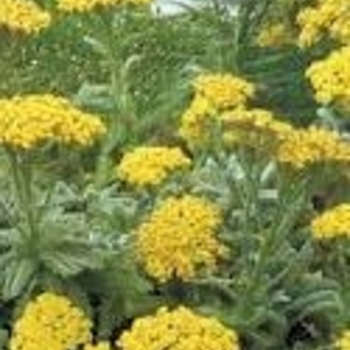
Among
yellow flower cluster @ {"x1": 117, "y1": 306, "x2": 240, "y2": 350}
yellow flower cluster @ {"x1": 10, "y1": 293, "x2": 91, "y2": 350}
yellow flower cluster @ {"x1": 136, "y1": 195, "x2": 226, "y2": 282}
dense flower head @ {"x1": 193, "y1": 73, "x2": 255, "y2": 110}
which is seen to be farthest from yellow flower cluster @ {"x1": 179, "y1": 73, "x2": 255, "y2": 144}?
yellow flower cluster @ {"x1": 117, "y1": 306, "x2": 240, "y2": 350}

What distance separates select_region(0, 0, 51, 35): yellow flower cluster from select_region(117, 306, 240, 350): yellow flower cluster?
1.28 m

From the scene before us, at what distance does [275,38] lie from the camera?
7.59 m

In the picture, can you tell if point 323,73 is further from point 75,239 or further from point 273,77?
point 273,77

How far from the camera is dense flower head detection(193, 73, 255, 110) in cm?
537

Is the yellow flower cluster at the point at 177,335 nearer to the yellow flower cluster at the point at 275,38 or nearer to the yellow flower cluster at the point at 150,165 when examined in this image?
the yellow flower cluster at the point at 150,165

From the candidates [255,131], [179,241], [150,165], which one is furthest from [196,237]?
[150,165]

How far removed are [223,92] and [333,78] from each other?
0.74 meters

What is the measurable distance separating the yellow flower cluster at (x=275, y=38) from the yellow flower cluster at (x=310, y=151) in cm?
286

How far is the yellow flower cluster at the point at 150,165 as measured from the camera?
4992mm

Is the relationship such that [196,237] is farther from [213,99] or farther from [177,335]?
[213,99]

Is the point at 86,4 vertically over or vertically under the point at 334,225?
over

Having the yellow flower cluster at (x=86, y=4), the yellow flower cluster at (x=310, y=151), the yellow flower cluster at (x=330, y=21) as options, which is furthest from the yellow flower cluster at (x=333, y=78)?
the yellow flower cluster at (x=86, y=4)

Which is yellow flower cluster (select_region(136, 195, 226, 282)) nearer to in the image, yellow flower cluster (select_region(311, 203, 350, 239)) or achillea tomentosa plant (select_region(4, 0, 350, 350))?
achillea tomentosa plant (select_region(4, 0, 350, 350))

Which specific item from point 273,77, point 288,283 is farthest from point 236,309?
point 273,77
